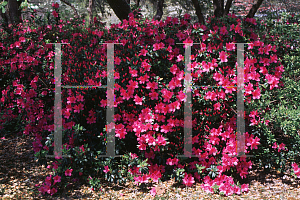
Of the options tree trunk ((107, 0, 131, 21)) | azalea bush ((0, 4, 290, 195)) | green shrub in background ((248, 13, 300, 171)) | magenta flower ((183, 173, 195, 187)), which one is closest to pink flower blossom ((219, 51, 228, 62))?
azalea bush ((0, 4, 290, 195))

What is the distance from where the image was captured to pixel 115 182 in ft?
10.9

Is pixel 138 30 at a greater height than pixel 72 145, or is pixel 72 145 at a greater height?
pixel 138 30

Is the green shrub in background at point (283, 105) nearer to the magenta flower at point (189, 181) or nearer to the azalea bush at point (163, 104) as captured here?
the azalea bush at point (163, 104)

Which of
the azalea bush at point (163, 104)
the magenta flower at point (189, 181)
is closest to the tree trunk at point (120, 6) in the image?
the azalea bush at point (163, 104)

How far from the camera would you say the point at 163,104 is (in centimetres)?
315

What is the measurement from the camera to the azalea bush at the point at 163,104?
314cm

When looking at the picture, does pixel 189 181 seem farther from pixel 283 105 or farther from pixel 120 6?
pixel 120 6

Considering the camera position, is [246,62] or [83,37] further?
[83,37]

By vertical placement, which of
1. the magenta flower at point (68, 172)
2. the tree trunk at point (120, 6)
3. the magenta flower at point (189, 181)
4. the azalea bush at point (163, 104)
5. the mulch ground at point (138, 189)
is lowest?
the mulch ground at point (138, 189)

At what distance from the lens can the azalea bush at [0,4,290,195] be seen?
124 inches

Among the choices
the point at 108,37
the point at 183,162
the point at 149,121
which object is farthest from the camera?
the point at 108,37

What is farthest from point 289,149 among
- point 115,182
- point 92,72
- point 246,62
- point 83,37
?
point 83,37

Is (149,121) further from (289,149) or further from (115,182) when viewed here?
(289,149)

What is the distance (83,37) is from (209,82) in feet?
5.74
